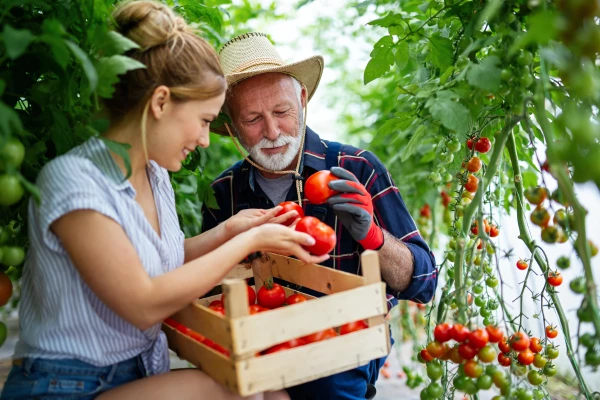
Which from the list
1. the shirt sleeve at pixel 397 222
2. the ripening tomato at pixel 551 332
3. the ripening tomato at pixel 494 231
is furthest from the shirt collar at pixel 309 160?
the ripening tomato at pixel 551 332

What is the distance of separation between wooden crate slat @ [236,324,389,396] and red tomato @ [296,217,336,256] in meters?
0.30

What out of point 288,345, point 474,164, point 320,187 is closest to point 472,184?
point 474,164

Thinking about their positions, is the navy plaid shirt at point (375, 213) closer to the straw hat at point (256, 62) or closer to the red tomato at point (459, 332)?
the straw hat at point (256, 62)

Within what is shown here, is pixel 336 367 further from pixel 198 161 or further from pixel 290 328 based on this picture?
pixel 198 161

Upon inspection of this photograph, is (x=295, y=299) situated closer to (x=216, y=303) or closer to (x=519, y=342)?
(x=216, y=303)

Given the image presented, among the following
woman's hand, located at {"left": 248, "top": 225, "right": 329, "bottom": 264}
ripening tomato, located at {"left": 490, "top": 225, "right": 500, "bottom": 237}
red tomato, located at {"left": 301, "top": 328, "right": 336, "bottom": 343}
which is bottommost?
red tomato, located at {"left": 301, "top": 328, "right": 336, "bottom": 343}

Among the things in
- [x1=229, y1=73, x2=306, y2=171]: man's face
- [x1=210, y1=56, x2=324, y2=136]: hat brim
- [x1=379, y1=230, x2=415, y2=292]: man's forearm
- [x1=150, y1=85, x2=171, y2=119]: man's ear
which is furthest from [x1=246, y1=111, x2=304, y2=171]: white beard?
[x1=150, y1=85, x2=171, y2=119]: man's ear

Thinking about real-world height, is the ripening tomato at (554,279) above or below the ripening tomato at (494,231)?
below

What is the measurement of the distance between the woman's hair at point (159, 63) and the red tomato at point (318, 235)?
1.54 feet

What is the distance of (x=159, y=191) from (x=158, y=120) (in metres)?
0.31

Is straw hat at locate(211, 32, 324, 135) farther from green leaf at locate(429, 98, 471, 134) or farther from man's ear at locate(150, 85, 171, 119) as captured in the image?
green leaf at locate(429, 98, 471, 134)

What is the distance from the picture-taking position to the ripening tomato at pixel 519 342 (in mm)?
1610

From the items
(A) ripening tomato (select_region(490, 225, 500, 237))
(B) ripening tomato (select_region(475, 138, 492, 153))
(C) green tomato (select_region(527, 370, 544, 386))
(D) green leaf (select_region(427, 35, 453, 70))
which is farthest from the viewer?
(A) ripening tomato (select_region(490, 225, 500, 237))

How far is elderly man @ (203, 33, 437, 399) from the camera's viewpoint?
2172mm
